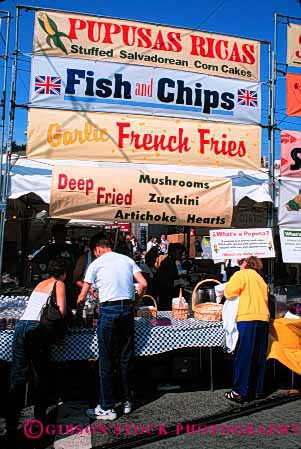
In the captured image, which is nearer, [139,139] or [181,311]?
[181,311]

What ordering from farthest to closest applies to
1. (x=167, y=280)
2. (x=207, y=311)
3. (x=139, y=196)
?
(x=167, y=280)
(x=139, y=196)
(x=207, y=311)

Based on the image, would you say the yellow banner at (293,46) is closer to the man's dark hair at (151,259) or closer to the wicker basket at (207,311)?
the wicker basket at (207,311)

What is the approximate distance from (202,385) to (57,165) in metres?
3.42

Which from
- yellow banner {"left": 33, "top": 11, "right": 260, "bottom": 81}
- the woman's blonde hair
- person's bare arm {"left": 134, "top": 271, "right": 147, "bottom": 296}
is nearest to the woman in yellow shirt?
the woman's blonde hair

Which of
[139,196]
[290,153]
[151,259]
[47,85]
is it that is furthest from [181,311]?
[151,259]

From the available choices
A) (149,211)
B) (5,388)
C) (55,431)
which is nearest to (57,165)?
(149,211)

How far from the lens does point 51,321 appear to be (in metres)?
4.27

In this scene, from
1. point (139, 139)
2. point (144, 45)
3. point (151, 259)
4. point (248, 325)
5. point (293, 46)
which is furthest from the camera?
point (151, 259)

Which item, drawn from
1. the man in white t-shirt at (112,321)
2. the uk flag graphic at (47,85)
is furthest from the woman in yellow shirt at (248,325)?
the uk flag graphic at (47,85)

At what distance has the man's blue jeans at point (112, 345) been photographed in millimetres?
4602

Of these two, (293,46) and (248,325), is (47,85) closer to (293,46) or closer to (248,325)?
(293,46)

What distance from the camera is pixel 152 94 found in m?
6.45

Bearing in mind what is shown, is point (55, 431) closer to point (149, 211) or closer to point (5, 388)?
point (5, 388)

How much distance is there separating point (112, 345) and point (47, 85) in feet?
11.6
